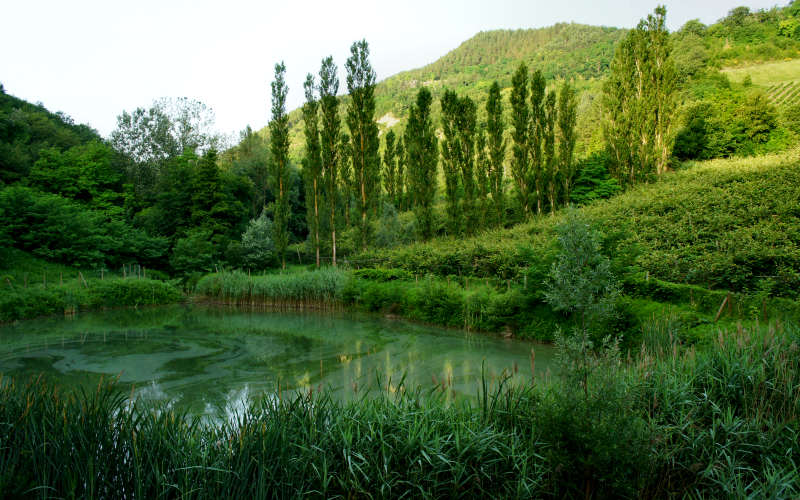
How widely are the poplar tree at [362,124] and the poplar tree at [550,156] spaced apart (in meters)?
9.73

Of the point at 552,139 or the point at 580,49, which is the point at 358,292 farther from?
the point at 580,49

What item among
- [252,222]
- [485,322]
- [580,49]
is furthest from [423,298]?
[580,49]

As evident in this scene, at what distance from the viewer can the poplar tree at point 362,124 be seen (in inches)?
947

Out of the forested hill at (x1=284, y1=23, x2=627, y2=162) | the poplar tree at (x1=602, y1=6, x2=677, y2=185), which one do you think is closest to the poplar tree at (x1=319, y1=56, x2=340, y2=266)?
the poplar tree at (x1=602, y1=6, x2=677, y2=185)

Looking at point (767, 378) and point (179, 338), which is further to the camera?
point (179, 338)

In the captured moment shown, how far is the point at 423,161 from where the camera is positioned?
22656 millimetres

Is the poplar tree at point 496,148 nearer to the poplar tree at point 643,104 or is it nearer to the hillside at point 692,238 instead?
the hillside at point 692,238

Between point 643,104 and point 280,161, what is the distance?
20.4 meters

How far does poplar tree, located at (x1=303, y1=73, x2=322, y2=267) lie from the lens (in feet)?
80.0

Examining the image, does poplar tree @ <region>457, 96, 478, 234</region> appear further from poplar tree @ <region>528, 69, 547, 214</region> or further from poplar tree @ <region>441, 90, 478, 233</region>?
poplar tree @ <region>528, 69, 547, 214</region>

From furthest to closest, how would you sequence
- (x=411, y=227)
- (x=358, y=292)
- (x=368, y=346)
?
(x=411, y=227) < (x=358, y=292) < (x=368, y=346)

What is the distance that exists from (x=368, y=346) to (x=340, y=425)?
7.11m

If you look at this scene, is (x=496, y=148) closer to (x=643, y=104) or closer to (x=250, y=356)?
(x=643, y=104)

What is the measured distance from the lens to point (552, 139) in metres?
24.0
